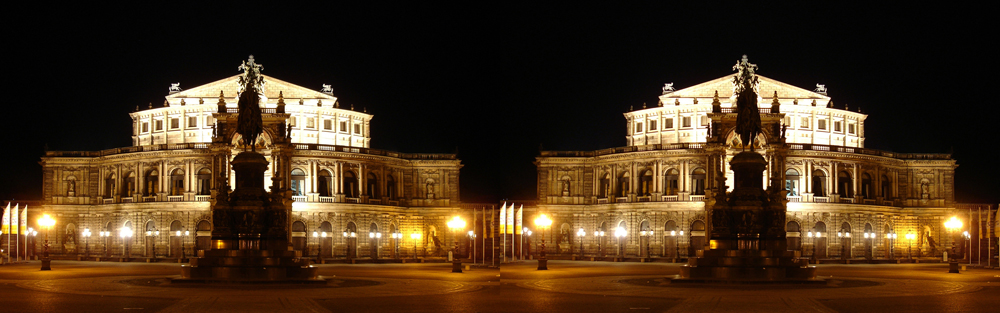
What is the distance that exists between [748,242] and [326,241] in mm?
48781

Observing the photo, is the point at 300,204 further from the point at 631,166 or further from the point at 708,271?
the point at 708,271

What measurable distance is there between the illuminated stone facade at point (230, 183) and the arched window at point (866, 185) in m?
31.4

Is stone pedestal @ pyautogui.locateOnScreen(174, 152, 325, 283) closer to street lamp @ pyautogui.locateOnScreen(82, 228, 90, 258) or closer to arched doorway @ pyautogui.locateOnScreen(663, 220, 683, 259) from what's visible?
arched doorway @ pyautogui.locateOnScreen(663, 220, 683, 259)

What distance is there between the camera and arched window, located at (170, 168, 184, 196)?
88.7m

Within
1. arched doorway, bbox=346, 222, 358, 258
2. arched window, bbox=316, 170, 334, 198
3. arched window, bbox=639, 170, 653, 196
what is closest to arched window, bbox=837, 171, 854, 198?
arched window, bbox=639, 170, 653, 196

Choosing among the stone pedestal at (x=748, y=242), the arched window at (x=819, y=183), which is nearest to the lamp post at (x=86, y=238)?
the arched window at (x=819, y=183)

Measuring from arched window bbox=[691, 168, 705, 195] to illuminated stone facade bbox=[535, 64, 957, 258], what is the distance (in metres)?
0.07

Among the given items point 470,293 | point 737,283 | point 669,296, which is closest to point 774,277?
point 737,283

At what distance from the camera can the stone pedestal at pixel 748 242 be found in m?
44.3

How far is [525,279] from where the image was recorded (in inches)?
1914

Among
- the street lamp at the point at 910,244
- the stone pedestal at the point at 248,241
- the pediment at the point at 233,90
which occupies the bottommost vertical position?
the street lamp at the point at 910,244

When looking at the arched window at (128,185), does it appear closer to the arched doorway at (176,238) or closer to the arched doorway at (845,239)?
the arched doorway at (176,238)

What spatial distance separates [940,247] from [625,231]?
2547cm

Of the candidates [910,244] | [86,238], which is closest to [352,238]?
[86,238]
